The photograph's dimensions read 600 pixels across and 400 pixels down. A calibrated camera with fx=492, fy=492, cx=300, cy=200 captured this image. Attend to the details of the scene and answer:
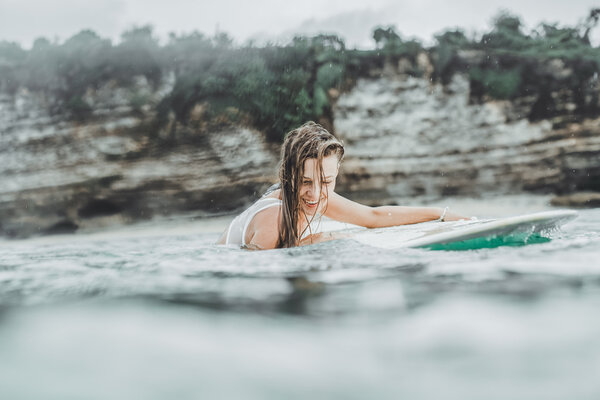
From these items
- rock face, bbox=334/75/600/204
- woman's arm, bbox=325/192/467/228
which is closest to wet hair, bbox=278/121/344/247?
woman's arm, bbox=325/192/467/228

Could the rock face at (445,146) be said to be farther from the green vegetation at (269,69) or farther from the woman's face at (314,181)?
the woman's face at (314,181)

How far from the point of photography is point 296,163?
2.17m

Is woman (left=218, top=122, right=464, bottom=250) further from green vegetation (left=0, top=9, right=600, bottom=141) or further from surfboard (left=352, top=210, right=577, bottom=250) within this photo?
green vegetation (left=0, top=9, right=600, bottom=141)

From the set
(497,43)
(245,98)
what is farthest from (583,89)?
(245,98)

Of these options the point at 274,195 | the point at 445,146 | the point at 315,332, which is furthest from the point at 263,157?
the point at 315,332

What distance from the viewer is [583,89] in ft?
23.9

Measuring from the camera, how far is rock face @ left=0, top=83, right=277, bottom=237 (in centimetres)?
714

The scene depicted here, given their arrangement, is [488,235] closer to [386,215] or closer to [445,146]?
[386,215]

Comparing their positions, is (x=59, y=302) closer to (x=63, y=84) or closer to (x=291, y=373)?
(x=291, y=373)

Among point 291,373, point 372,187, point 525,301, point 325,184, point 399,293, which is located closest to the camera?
point 291,373

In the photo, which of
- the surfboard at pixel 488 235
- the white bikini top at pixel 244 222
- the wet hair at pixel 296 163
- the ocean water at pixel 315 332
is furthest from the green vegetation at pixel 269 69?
the ocean water at pixel 315 332

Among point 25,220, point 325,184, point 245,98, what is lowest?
point 25,220

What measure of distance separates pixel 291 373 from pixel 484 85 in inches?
292

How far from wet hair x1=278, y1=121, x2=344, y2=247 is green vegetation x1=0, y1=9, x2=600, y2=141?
5025 mm
